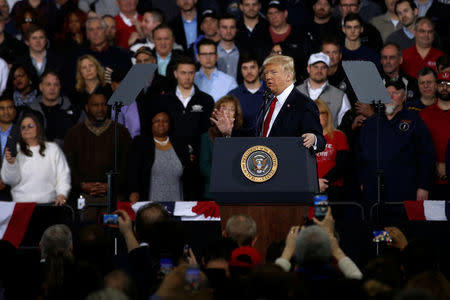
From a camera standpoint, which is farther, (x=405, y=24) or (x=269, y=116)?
(x=405, y=24)

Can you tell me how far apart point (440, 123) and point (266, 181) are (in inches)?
146

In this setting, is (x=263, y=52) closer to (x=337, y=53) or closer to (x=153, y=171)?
(x=337, y=53)

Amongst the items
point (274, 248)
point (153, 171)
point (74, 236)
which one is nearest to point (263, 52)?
point (153, 171)

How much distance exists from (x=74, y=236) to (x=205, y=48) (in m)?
3.92

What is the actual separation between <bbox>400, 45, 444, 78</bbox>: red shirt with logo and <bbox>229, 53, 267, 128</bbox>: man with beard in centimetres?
203

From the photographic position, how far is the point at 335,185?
32.2 feet

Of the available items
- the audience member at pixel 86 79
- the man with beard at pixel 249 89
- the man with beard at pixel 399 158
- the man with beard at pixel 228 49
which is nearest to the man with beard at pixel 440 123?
the man with beard at pixel 399 158

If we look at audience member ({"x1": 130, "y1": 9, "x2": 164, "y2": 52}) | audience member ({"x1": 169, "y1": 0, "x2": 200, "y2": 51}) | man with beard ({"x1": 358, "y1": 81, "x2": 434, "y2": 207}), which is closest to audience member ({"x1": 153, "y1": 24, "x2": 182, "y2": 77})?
audience member ({"x1": 130, "y1": 9, "x2": 164, "y2": 52})

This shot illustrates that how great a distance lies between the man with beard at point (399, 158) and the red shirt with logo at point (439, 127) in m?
0.43

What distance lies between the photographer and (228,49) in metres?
12.2

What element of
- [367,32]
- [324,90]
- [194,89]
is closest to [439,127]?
[324,90]

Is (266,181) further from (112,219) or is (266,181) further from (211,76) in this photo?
(211,76)

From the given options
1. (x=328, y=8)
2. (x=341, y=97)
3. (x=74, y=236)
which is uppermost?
(x=328, y=8)

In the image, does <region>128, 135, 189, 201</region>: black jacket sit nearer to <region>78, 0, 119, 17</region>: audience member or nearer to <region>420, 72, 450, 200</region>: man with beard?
<region>420, 72, 450, 200</region>: man with beard
